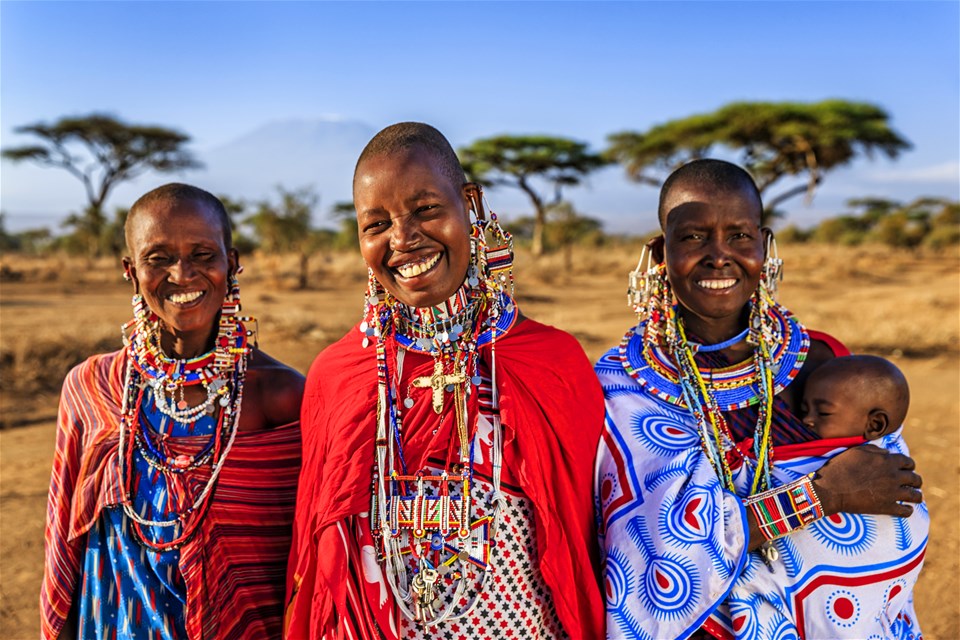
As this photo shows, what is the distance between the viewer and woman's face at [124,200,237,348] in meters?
2.24

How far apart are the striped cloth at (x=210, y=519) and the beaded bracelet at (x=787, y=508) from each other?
138 centimetres

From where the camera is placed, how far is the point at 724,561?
1.96m

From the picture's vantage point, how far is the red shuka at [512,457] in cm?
191

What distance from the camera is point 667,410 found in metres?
2.20

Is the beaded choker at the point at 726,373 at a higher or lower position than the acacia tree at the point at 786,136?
lower

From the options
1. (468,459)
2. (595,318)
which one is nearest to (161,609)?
(468,459)

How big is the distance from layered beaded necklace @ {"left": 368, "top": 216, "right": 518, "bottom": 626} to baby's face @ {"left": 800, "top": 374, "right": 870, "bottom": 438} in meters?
0.89

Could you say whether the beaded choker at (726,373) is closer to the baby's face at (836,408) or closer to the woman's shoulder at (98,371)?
the baby's face at (836,408)

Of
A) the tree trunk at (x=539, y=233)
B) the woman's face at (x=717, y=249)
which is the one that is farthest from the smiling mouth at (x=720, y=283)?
the tree trunk at (x=539, y=233)

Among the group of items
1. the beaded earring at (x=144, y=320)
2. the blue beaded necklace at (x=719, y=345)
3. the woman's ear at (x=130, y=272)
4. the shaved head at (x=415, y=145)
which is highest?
the shaved head at (x=415, y=145)

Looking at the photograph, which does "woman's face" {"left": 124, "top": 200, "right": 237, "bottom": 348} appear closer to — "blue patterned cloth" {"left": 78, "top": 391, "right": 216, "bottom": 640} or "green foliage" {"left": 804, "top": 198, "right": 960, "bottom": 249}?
"blue patterned cloth" {"left": 78, "top": 391, "right": 216, "bottom": 640}

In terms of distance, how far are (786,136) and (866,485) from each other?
2218cm

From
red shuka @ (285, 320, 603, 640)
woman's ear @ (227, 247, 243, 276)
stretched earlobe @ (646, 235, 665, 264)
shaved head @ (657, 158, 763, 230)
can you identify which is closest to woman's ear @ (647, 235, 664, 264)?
stretched earlobe @ (646, 235, 665, 264)

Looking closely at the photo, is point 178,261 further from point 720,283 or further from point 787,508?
point 787,508
